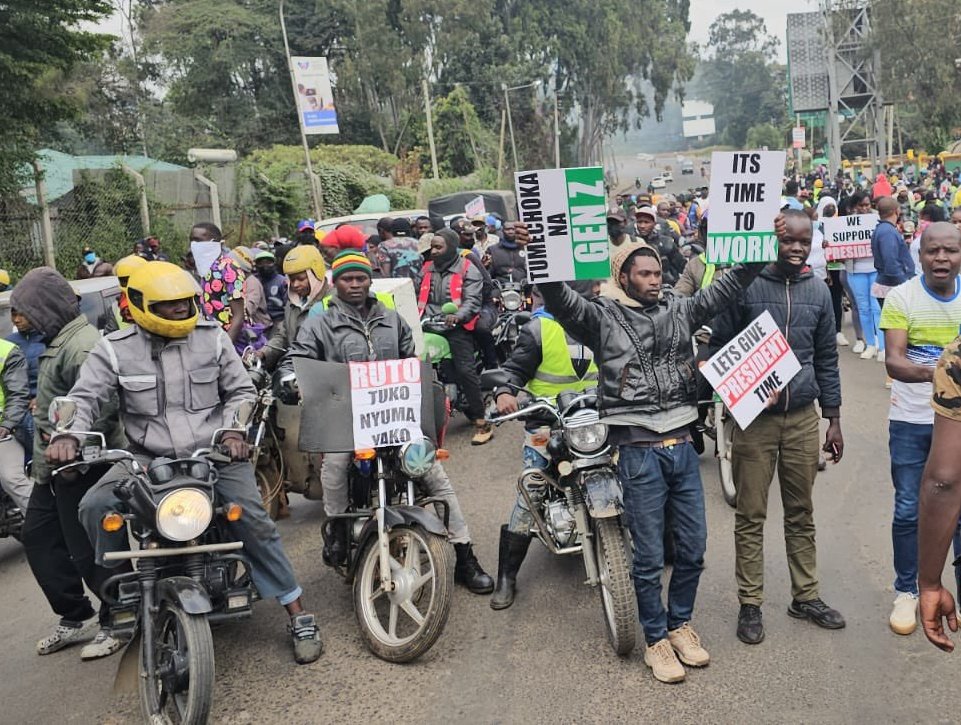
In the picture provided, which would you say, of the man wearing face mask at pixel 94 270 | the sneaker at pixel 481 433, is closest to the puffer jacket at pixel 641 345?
the sneaker at pixel 481 433

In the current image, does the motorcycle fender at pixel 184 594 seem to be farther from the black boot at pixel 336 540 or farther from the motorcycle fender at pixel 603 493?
the motorcycle fender at pixel 603 493

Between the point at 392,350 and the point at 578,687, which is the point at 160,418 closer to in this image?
the point at 392,350

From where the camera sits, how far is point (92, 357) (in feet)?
14.3

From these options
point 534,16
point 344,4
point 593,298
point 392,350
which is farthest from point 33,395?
point 534,16

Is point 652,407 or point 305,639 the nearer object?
point 652,407

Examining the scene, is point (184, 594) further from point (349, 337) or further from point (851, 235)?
point (851, 235)

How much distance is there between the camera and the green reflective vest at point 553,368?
17.3ft

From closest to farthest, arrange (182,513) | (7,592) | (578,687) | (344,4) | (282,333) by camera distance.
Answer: (182,513) → (578,687) → (7,592) → (282,333) → (344,4)

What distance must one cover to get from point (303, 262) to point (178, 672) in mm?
3783

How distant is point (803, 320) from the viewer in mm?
4641

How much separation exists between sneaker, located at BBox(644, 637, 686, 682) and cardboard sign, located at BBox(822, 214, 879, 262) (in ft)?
26.4

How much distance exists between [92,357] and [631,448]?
2.49m

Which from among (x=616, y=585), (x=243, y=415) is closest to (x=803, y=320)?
(x=616, y=585)

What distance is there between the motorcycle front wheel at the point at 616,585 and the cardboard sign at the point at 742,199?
1.34 meters
